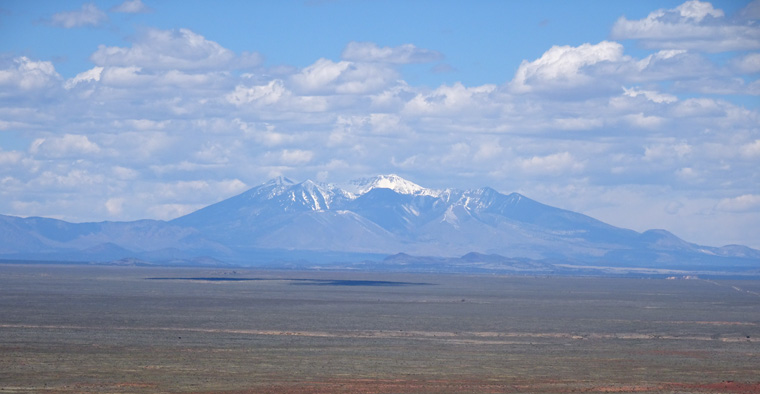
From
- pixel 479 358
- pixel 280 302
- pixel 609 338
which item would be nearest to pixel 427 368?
pixel 479 358

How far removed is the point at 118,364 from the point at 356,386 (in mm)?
12125

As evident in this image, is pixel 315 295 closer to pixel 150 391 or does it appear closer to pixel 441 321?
pixel 441 321

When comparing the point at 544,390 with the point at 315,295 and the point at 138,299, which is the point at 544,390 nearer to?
the point at 138,299

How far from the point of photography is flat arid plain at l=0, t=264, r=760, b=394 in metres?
45.0

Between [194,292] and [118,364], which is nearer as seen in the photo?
[118,364]

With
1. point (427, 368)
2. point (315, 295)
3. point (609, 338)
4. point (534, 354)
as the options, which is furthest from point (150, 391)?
point (315, 295)

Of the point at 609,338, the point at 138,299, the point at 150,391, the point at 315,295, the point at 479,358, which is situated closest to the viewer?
the point at 150,391

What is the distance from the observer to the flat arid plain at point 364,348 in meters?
45.0

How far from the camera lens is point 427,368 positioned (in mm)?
50375

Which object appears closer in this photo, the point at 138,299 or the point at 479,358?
the point at 479,358

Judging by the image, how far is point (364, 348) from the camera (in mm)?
59812

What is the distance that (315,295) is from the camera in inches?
5079

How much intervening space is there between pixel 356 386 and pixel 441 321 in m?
39.1

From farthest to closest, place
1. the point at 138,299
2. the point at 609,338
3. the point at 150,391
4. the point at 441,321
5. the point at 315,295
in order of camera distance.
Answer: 1. the point at 315,295
2. the point at 138,299
3. the point at 441,321
4. the point at 609,338
5. the point at 150,391
